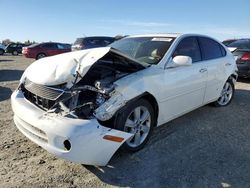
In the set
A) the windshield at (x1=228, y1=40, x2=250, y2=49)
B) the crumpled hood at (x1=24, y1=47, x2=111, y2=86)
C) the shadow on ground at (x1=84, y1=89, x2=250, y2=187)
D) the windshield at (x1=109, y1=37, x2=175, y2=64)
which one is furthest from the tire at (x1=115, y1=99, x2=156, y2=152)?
the windshield at (x1=228, y1=40, x2=250, y2=49)

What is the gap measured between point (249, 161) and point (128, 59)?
6.91ft

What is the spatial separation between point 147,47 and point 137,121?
60.3 inches

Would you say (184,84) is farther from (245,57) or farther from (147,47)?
(245,57)

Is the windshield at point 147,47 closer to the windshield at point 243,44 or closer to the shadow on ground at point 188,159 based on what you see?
the shadow on ground at point 188,159

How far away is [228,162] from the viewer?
3623mm

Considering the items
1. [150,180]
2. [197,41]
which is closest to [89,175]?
[150,180]

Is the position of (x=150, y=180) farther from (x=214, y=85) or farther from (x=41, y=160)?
(x=214, y=85)

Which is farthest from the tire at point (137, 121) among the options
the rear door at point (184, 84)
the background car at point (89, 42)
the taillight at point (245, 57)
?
the background car at point (89, 42)

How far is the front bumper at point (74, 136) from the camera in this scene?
2930 mm

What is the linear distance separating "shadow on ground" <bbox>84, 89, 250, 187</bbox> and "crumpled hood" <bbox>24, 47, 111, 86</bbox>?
1178mm

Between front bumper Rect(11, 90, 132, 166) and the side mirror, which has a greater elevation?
the side mirror

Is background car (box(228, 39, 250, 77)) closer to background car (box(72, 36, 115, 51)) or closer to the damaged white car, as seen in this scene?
the damaged white car

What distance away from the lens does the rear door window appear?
4591mm

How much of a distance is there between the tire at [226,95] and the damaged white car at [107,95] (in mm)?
1224
